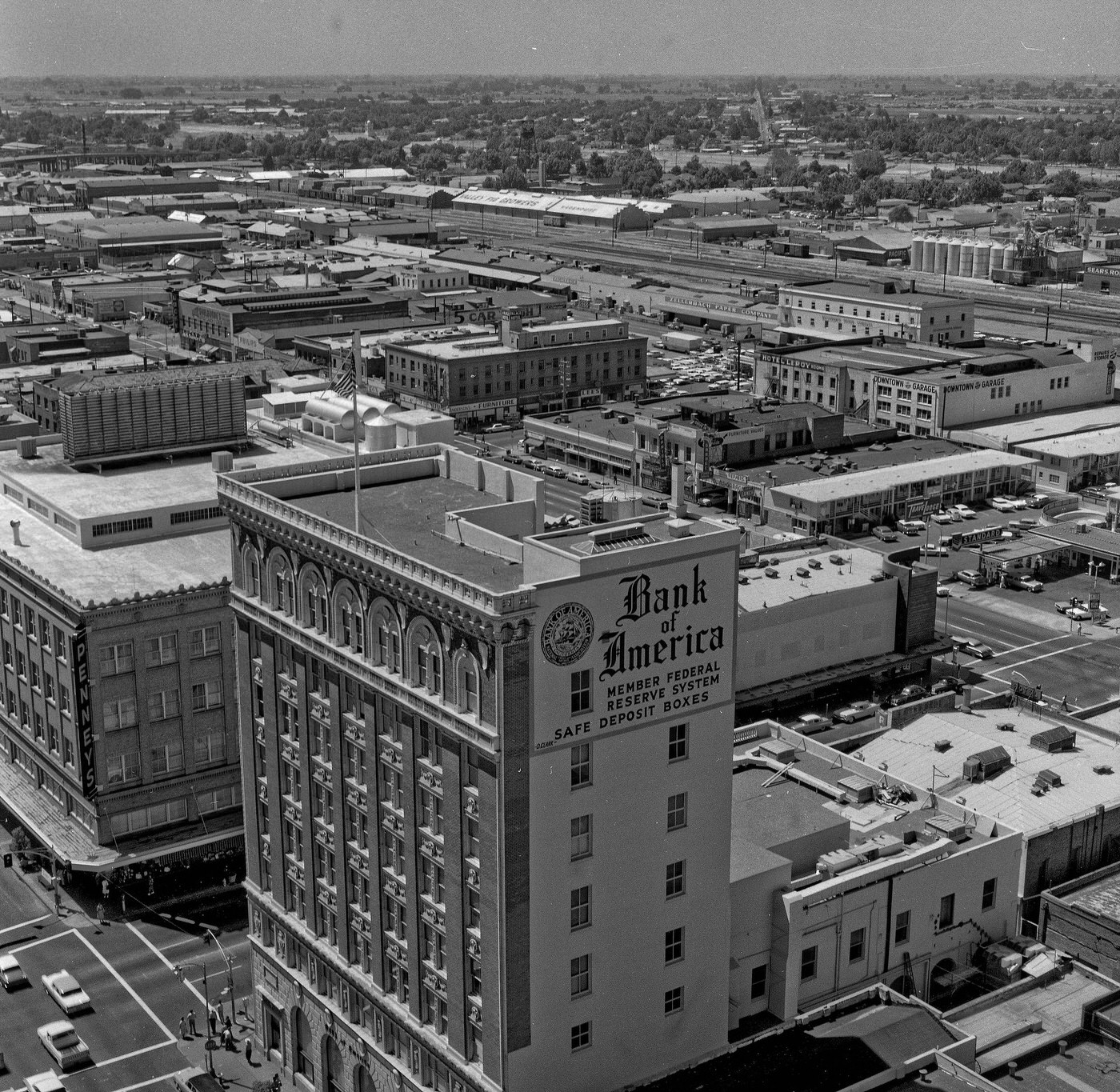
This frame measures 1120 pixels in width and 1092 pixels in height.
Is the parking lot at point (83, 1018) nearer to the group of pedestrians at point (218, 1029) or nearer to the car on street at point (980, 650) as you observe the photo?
the group of pedestrians at point (218, 1029)

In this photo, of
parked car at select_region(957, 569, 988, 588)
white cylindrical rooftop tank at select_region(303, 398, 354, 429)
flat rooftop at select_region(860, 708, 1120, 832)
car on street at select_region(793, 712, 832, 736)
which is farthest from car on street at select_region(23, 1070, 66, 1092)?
parked car at select_region(957, 569, 988, 588)

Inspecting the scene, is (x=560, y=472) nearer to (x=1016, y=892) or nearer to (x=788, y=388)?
(x=788, y=388)

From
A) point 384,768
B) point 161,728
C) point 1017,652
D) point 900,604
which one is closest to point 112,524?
point 161,728

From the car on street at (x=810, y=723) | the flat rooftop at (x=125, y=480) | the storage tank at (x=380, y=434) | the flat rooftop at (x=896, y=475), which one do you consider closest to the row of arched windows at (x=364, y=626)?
the storage tank at (x=380, y=434)

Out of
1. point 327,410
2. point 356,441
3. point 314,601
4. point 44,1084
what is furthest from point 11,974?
point 327,410

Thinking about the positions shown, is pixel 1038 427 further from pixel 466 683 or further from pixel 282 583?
pixel 466 683

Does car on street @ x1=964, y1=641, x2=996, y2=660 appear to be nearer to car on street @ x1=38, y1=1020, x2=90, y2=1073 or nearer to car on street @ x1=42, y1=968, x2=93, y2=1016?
car on street @ x1=42, y1=968, x2=93, y2=1016
